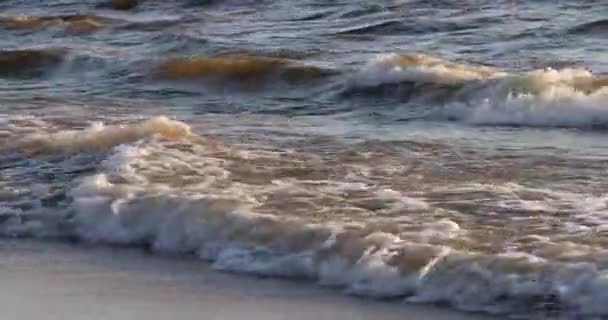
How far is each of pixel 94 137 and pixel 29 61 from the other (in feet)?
18.0

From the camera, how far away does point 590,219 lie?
17.8ft

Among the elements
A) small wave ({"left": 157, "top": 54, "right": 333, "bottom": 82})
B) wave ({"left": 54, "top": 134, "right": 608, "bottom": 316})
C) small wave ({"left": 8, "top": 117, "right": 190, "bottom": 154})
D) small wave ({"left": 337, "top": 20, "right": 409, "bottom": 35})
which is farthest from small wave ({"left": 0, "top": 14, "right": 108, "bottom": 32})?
wave ({"left": 54, "top": 134, "right": 608, "bottom": 316})

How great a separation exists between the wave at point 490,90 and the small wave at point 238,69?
0.54 meters

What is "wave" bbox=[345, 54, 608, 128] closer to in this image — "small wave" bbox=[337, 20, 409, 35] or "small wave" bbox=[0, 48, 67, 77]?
"small wave" bbox=[337, 20, 409, 35]

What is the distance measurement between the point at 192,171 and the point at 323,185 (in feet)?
2.27

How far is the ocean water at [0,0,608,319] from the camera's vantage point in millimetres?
5020

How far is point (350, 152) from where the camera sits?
7223mm

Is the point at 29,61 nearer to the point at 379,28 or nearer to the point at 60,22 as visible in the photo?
the point at 379,28

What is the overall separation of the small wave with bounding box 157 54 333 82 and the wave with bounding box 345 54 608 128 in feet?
1.76

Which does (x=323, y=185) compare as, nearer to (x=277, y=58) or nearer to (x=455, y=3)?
(x=277, y=58)

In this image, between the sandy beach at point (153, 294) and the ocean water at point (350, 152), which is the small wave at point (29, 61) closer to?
the ocean water at point (350, 152)

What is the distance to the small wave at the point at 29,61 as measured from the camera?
12.2 m

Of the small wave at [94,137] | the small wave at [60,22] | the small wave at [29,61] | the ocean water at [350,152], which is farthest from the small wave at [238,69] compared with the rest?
the small wave at [60,22]

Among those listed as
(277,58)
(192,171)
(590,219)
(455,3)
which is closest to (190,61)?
(277,58)
